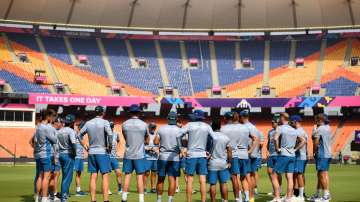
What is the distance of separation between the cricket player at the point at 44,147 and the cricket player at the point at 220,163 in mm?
4154

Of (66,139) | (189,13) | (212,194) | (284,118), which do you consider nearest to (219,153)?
(212,194)

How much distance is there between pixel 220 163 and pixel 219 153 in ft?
0.81

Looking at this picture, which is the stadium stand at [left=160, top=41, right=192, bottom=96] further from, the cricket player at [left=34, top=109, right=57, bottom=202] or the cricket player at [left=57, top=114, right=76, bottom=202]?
the cricket player at [left=34, top=109, right=57, bottom=202]

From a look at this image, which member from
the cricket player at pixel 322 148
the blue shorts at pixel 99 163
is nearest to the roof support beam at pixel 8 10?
the cricket player at pixel 322 148

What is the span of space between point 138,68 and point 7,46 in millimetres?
13106

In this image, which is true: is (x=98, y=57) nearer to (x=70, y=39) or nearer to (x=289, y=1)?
(x=70, y=39)

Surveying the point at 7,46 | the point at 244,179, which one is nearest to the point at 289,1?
the point at 7,46

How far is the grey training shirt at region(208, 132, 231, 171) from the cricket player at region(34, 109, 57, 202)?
163 inches

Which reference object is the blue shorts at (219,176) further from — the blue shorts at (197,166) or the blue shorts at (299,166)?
the blue shorts at (299,166)

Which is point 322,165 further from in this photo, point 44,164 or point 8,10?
point 8,10

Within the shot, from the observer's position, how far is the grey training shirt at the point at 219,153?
15352 mm

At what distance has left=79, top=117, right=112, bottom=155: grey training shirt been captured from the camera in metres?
15.5

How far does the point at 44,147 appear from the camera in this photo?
648 inches

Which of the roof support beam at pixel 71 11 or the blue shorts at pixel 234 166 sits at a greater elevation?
the roof support beam at pixel 71 11
